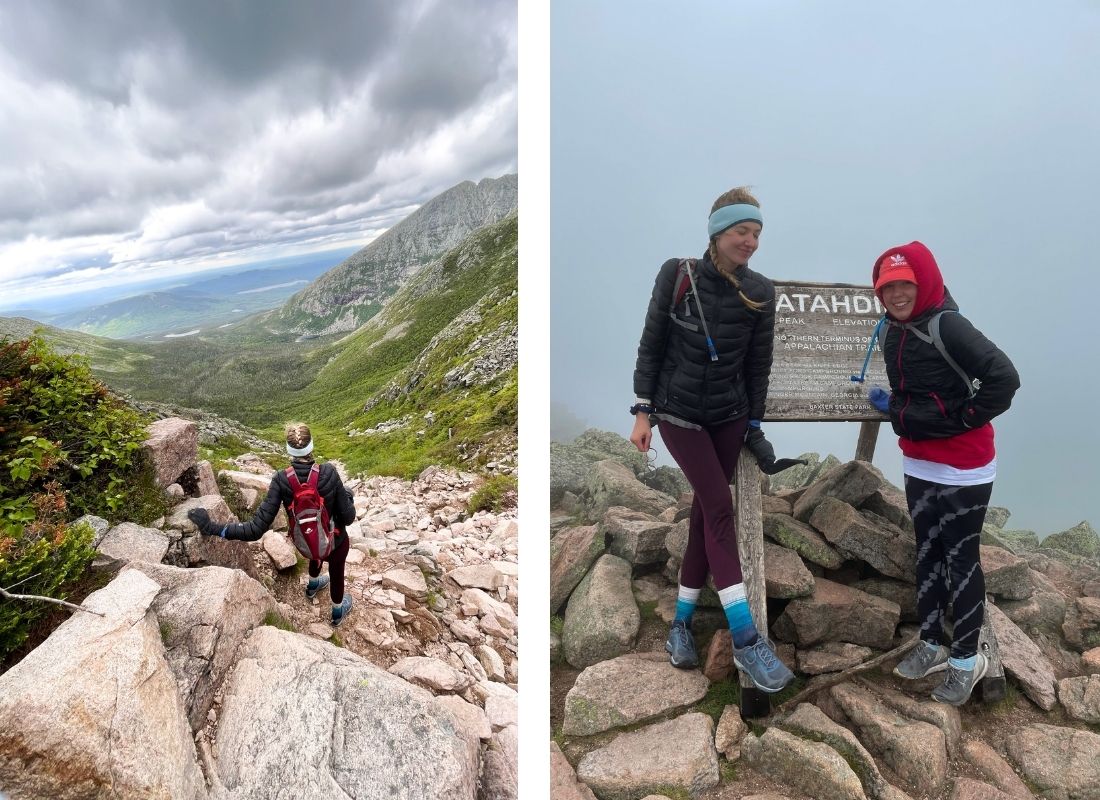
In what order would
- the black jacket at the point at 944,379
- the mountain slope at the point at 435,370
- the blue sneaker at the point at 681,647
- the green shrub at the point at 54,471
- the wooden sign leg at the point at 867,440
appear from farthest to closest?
the mountain slope at the point at 435,370
the wooden sign leg at the point at 867,440
the blue sneaker at the point at 681,647
the black jacket at the point at 944,379
the green shrub at the point at 54,471

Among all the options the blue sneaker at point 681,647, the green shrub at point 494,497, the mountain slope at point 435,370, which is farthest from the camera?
the green shrub at point 494,497

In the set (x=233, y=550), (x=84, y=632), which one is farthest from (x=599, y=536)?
(x=84, y=632)

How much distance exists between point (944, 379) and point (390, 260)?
9.61ft

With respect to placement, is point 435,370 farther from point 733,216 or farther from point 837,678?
point 837,678

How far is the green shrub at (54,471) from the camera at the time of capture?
1.36m

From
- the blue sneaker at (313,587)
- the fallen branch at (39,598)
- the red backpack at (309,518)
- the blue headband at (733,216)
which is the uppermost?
the blue headband at (733,216)

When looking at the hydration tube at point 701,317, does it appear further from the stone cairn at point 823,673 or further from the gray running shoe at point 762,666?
the gray running shoe at point 762,666

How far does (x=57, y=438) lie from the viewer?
1673 millimetres

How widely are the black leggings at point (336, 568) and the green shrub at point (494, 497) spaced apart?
1.01m

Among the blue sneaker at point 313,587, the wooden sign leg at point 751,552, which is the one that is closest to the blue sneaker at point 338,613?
the blue sneaker at point 313,587

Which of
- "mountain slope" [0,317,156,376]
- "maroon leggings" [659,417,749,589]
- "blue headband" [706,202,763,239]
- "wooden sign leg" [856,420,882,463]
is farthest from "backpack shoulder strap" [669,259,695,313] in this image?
"mountain slope" [0,317,156,376]

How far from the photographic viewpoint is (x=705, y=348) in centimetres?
202

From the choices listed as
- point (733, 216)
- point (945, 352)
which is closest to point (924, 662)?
point (945, 352)

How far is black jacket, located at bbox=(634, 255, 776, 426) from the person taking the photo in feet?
6.58
